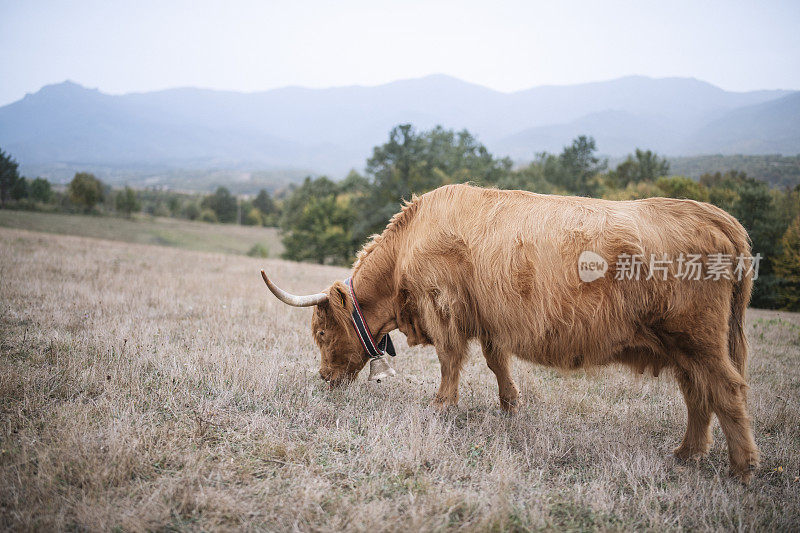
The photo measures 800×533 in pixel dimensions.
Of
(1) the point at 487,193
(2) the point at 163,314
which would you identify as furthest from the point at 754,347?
(2) the point at 163,314

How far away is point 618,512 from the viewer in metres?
2.79

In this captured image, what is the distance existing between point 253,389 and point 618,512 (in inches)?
138

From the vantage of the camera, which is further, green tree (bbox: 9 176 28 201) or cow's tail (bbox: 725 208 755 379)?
green tree (bbox: 9 176 28 201)

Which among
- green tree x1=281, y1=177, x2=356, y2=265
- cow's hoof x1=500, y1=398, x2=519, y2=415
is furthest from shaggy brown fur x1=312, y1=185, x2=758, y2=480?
green tree x1=281, y1=177, x2=356, y2=265

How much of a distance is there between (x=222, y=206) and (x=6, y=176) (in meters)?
36.5

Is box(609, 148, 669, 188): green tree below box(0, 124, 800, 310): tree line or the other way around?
the other way around

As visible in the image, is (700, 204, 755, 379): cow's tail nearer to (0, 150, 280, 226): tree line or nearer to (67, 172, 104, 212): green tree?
(0, 150, 280, 226): tree line

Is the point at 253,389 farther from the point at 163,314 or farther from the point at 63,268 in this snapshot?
the point at 63,268

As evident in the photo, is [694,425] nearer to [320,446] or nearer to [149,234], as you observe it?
[320,446]

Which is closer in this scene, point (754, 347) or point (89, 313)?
point (89, 313)

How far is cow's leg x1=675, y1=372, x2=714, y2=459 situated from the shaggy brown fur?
0.01 metres

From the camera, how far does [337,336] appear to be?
4.67 m

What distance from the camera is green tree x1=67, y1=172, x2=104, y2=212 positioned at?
61250mm

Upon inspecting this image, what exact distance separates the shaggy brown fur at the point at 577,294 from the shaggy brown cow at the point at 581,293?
0.4 inches
